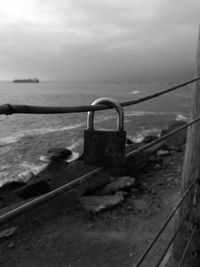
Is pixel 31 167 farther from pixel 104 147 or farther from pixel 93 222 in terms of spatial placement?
pixel 104 147

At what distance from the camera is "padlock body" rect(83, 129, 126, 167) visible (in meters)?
1.06

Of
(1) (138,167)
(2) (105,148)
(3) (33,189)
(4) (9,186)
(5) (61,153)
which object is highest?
(2) (105,148)

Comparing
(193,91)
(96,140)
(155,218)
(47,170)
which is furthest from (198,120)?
(47,170)

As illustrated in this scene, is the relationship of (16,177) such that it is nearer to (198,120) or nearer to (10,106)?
(198,120)

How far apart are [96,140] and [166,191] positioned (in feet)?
26.9

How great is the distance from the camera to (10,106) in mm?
762

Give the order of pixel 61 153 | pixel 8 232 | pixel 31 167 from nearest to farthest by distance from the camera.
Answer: pixel 8 232
pixel 31 167
pixel 61 153

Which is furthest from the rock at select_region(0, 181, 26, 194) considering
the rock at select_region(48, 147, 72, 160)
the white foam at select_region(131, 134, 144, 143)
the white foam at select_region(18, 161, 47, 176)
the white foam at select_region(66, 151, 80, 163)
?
the white foam at select_region(131, 134, 144, 143)

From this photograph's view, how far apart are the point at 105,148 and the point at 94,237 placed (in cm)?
576

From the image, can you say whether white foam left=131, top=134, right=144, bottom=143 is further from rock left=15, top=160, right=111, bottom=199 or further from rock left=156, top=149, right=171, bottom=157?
rock left=15, top=160, right=111, bottom=199

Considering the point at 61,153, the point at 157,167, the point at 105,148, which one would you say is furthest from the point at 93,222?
the point at 61,153

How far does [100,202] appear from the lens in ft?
26.1

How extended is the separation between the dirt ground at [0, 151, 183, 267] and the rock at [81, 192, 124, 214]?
0.51ft

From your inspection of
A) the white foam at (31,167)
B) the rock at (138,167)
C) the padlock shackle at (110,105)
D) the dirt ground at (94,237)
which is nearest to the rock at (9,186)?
the white foam at (31,167)
